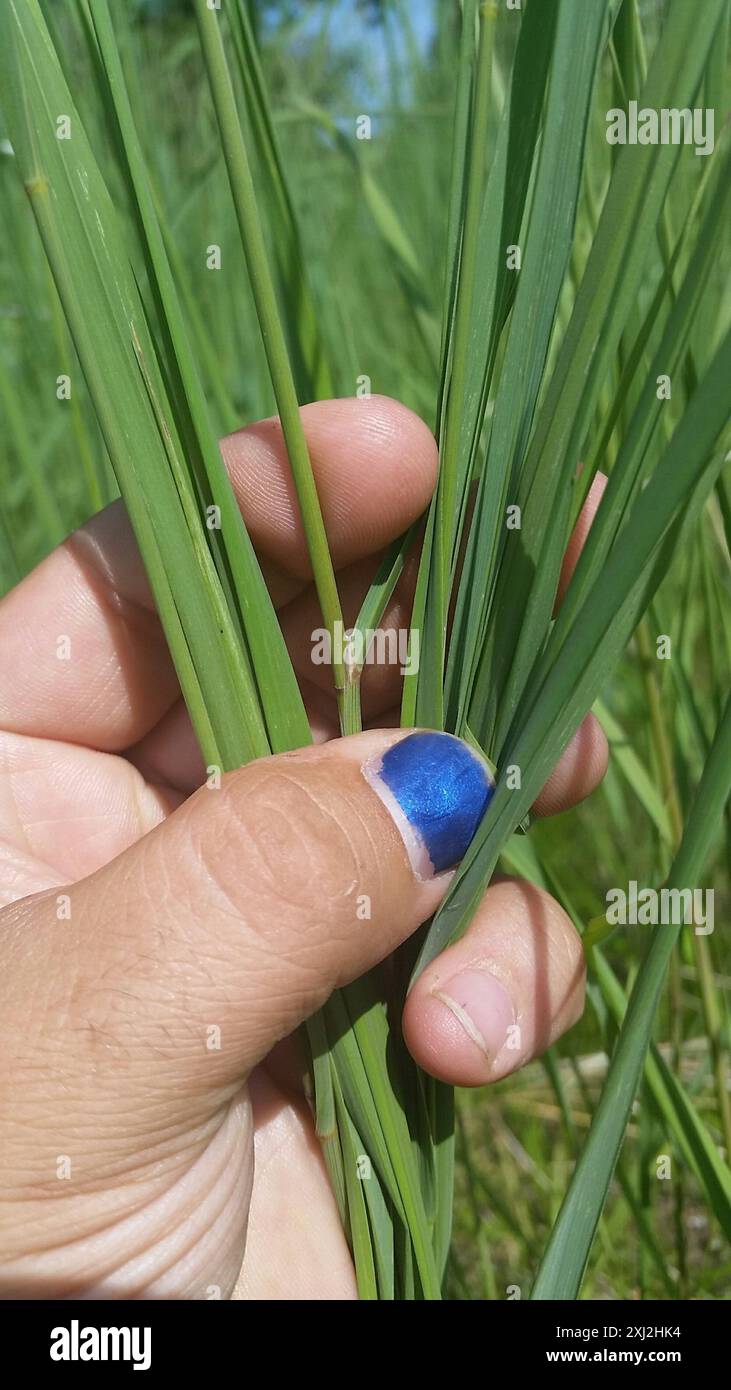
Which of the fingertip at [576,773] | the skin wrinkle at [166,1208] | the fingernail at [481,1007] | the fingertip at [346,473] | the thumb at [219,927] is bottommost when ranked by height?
the skin wrinkle at [166,1208]

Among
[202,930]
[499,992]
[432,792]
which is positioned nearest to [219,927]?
[202,930]

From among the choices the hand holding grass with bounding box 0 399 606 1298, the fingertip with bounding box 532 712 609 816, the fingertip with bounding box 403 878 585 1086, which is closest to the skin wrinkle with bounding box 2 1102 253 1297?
the hand holding grass with bounding box 0 399 606 1298

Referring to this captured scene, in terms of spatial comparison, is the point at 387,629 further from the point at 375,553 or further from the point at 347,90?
the point at 347,90

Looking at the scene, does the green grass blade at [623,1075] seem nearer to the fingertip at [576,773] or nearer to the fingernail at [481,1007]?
the fingernail at [481,1007]

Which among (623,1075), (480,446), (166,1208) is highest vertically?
(480,446)

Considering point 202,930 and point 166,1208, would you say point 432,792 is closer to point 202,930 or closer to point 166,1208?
point 202,930

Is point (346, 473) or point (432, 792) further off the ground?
point (346, 473)

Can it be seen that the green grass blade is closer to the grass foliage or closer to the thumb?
the grass foliage

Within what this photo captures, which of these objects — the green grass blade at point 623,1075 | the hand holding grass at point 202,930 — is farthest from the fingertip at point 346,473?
the green grass blade at point 623,1075
